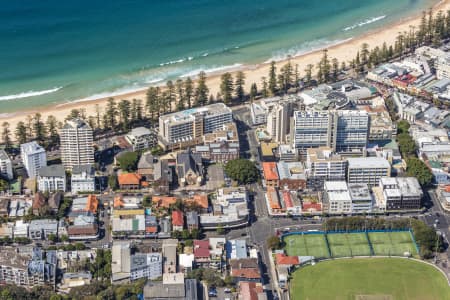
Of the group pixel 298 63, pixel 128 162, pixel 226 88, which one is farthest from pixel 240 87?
pixel 128 162

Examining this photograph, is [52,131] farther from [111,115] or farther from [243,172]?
[243,172]

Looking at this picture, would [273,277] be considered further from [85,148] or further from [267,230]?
[85,148]

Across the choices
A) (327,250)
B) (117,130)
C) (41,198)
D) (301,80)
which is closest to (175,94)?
(117,130)

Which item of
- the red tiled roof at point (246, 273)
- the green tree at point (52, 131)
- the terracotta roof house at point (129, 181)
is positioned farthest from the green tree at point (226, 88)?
the red tiled roof at point (246, 273)

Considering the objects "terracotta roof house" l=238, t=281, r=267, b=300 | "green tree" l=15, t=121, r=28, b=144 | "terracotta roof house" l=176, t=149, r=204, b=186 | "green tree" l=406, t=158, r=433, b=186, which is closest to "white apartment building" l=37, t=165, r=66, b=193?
"green tree" l=15, t=121, r=28, b=144

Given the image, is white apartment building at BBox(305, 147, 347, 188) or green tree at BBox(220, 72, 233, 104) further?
green tree at BBox(220, 72, 233, 104)

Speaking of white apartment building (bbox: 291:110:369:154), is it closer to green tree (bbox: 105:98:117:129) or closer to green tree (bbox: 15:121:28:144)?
green tree (bbox: 105:98:117:129)
